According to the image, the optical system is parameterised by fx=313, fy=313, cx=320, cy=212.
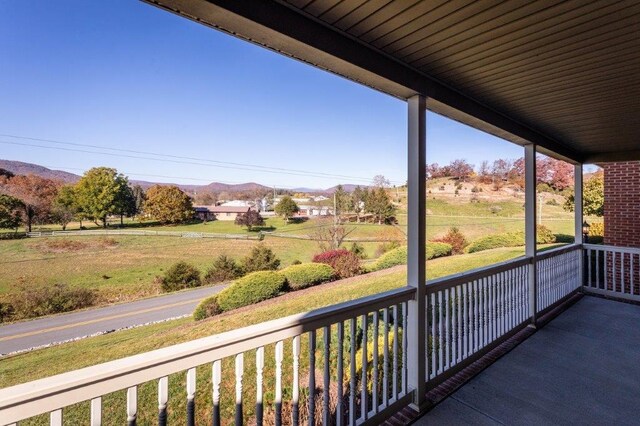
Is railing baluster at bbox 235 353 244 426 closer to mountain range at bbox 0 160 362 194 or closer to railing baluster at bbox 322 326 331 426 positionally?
railing baluster at bbox 322 326 331 426

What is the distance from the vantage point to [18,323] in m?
3.13

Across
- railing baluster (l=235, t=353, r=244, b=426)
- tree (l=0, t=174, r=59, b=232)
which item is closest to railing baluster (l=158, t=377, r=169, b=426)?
railing baluster (l=235, t=353, r=244, b=426)

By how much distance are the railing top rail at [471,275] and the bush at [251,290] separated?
3274 millimetres

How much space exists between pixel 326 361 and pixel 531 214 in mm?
3378

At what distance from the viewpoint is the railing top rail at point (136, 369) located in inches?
39.8

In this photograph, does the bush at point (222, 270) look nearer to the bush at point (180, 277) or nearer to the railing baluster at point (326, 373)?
the bush at point (180, 277)

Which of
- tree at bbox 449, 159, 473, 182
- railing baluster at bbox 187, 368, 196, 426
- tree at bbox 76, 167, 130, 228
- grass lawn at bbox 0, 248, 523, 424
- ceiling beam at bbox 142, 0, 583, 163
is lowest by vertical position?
grass lawn at bbox 0, 248, 523, 424

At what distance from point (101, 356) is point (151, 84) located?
3496 mm

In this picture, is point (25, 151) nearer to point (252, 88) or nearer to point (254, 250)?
point (254, 250)

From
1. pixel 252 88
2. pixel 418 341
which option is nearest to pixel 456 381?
pixel 418 341

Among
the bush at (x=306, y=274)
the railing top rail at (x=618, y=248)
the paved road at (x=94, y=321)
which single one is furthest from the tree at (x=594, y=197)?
the paved road at (x=94, y=321)

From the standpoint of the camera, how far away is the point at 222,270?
201 inches

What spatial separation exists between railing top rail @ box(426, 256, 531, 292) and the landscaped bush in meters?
3.69

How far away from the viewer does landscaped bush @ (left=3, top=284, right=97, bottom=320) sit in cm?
311
